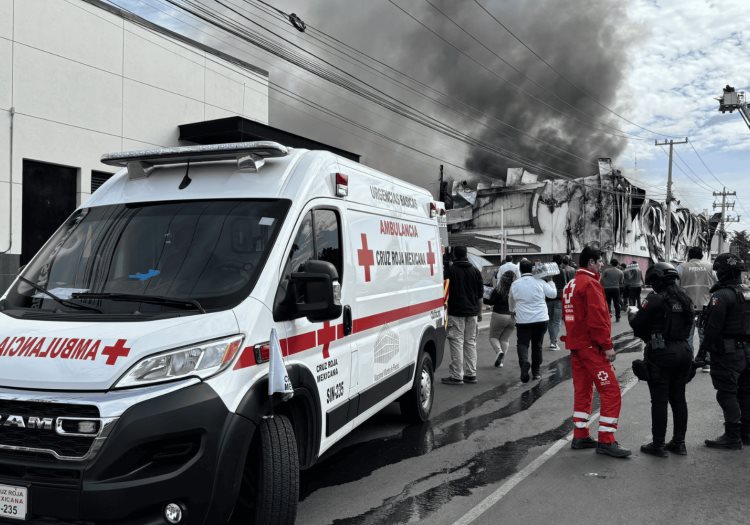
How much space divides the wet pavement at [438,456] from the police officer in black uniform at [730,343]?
147 centimetres

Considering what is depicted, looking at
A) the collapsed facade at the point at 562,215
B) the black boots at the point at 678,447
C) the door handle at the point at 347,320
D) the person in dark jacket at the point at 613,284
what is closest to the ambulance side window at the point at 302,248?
the door handle at the point at 347,320

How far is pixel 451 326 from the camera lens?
8742 mm

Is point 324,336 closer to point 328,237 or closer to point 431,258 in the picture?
point 328,237

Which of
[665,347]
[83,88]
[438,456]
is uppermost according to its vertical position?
[83,88]

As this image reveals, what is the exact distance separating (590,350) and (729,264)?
5.11 feet

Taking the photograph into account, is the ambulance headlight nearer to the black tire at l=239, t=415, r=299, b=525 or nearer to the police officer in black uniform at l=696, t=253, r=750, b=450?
the black tire at l=239, t=415, r=299, b=525

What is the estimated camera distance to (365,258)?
4945 mm

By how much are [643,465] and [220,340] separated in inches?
154

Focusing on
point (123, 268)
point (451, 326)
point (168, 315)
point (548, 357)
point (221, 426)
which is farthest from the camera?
point (548, 357)

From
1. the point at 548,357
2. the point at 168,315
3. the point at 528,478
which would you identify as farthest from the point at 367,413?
the point at 548,357

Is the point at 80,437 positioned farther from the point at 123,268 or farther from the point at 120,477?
the point at 123,268

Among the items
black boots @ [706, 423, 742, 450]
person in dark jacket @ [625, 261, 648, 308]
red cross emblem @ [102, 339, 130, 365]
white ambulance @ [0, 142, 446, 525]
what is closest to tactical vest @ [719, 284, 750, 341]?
black boots @ [706, 423, 742, 450]

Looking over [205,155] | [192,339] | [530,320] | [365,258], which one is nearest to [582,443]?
[365,258]

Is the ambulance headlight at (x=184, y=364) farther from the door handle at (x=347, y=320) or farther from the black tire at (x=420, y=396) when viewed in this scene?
the black tire at (x=420, y=396)
